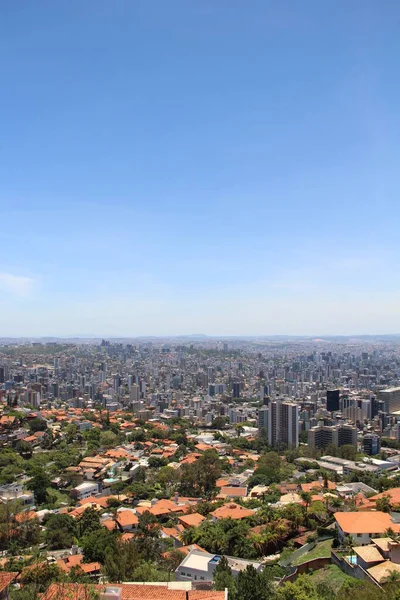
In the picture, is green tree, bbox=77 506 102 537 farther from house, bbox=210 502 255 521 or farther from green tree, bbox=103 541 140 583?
green tree, bbox=103 541 140 583

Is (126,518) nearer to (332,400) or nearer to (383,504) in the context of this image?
(383,504)

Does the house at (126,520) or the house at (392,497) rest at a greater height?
the house at (392,497)

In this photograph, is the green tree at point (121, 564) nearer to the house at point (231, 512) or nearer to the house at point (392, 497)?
the house at point (231, 512)

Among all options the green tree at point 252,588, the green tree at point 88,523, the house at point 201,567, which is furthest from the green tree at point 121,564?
the green tree at point 88,523

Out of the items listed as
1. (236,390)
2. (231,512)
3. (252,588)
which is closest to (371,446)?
(231,512)

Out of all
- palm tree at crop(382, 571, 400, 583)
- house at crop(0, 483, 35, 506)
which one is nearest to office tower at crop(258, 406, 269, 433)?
house at crop(0, 483, 35, 506)
